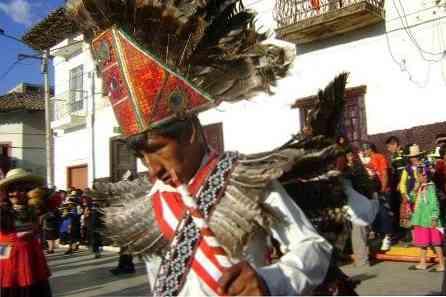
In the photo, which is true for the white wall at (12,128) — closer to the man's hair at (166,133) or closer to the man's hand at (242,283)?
the man's hair at (166,133)

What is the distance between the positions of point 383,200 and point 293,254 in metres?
7.10

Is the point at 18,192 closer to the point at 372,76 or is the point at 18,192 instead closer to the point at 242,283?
the point at 242,283

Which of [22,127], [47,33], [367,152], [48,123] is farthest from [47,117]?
[367,152]

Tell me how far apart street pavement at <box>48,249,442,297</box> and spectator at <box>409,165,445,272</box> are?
1.20 ft

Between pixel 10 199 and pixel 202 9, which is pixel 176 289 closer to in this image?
pixel 202 9

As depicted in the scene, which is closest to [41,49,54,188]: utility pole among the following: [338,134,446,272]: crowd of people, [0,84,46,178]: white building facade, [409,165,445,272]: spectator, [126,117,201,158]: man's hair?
A: [0,84,46,178]: white building facade

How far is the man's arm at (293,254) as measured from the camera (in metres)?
1.47

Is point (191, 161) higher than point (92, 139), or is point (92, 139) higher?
point (92, 139)

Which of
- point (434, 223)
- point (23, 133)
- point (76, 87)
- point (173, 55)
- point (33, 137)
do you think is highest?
point (76, 87)

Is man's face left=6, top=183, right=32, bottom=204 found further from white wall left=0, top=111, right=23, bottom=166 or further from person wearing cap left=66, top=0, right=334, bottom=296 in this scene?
white wall left=0, top=111, right=23, bottom=166

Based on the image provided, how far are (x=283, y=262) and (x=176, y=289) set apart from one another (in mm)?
464

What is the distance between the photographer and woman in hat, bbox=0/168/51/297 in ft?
15.3

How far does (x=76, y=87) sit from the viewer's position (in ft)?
67.8

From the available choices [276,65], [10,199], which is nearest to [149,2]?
[276,65]
